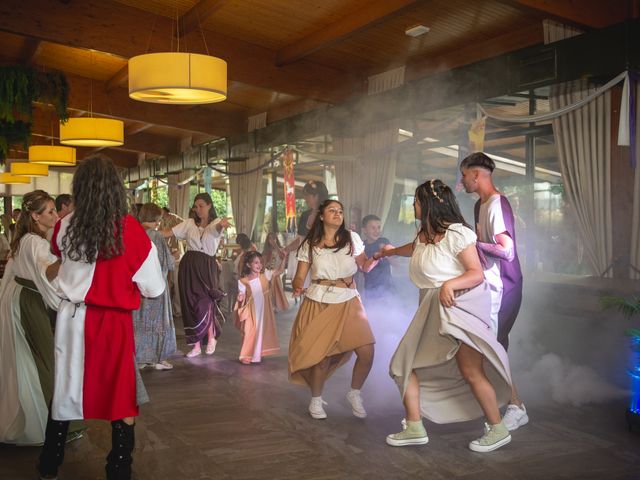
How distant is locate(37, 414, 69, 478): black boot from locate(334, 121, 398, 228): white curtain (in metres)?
5.79

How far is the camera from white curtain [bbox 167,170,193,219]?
15633mm

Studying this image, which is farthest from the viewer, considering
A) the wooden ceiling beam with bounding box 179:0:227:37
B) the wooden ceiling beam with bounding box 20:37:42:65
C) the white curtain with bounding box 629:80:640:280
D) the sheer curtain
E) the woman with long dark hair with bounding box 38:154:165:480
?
the wooden ceiling beam with bounding box 20:37:42:65

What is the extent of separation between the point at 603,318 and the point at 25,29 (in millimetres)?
6509

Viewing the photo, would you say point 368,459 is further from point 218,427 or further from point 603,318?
point 603,318

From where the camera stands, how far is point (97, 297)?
259 cm

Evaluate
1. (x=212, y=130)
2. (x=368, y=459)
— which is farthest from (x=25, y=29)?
(x=368, y=459)

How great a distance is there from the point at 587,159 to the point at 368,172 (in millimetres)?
3483

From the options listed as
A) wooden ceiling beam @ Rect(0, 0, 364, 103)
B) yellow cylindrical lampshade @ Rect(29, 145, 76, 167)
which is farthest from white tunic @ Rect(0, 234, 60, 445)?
yellow cylindrical lampshade @ Rect(29, 145, 76, 167)

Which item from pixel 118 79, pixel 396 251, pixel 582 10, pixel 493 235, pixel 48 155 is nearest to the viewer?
pixel 493 235

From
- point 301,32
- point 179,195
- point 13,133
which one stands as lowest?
point 179,195

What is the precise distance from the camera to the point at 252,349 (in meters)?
5.78

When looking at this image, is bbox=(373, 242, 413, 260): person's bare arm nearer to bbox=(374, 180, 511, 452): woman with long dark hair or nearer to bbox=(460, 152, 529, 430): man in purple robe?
bbox=(374, 180, 511, 452): woman with long dark hair

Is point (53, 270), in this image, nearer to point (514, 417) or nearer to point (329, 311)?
point (329, 311)

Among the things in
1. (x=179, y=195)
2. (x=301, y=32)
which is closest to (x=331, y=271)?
(x=301, y=32)
